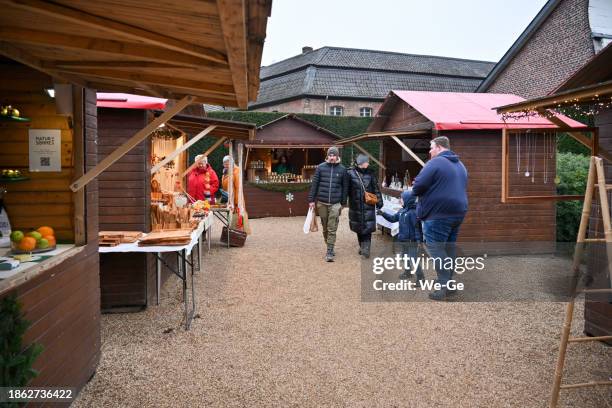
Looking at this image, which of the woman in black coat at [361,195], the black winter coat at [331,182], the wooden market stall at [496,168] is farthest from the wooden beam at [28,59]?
the wooden market stall at [496,168]

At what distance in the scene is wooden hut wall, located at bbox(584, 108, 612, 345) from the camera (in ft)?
15.5

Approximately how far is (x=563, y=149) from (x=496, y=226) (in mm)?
8176

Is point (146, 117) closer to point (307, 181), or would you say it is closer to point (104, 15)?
point (104, 15)

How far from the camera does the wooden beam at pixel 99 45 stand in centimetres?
257

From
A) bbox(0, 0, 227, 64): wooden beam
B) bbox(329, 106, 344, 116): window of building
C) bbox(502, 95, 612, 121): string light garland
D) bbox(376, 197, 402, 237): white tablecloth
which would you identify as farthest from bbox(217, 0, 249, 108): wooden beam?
bbox(329, 106, 344, 116): window of building

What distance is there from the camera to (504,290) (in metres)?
6.87

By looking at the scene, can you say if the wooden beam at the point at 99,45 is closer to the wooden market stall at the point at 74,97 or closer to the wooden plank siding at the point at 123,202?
the wooden market stall at the point at 74,97

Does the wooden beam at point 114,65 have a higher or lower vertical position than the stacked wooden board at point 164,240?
higher

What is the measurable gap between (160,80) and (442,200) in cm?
372

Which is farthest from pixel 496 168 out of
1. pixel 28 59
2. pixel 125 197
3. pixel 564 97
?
pixel 28 59

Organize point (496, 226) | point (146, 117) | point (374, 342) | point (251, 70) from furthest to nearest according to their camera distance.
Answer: point (496, 226), point (146, 117), point (374, 342), point (251, 70)

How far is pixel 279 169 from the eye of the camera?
17.5 meters

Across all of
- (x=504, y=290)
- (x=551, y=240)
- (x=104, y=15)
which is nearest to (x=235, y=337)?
(x=104, y=15)

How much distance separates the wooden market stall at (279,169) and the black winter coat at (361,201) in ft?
24.3
